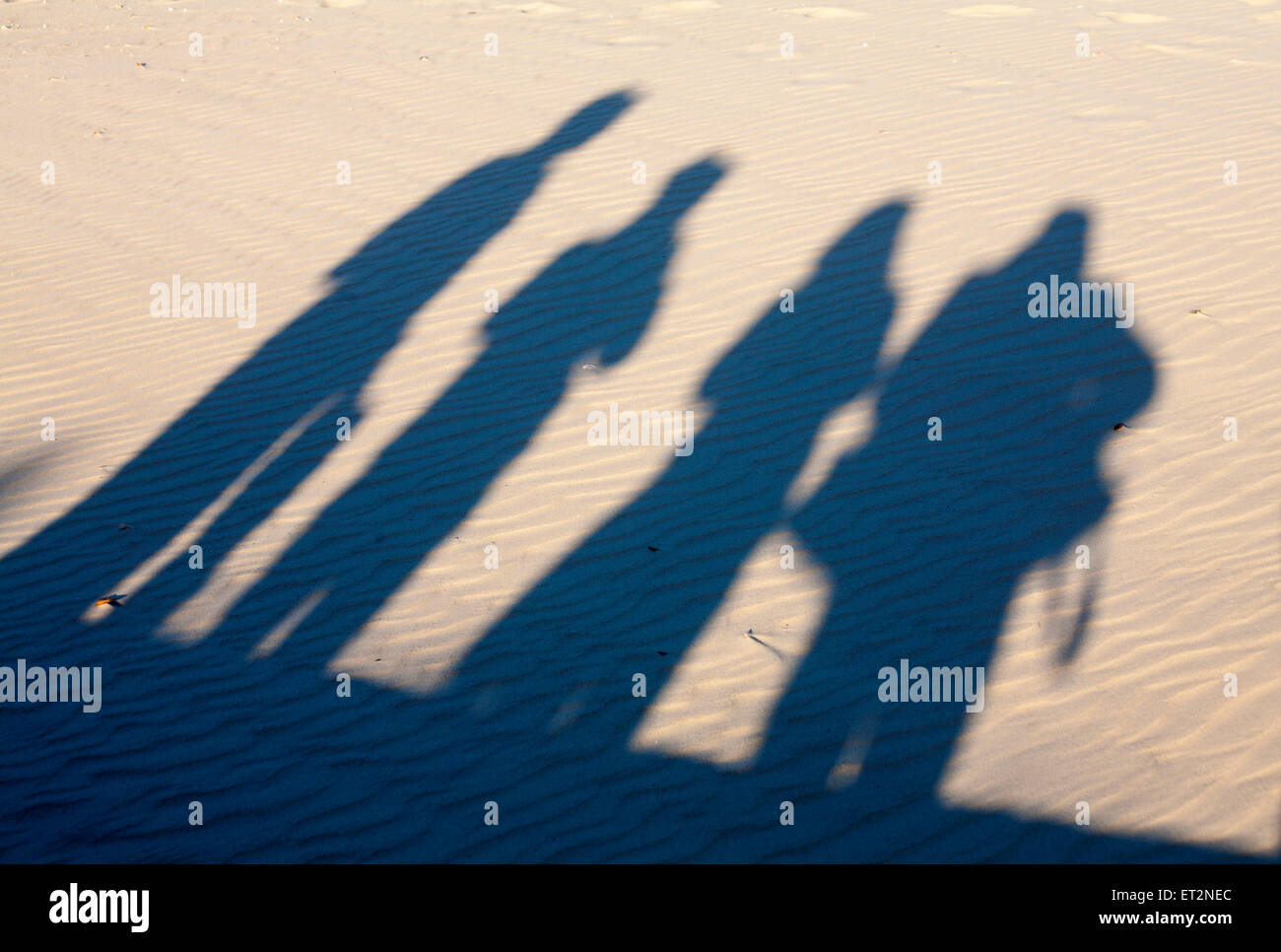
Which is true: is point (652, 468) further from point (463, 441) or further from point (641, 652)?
point (641, 652)

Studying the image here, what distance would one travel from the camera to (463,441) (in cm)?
632

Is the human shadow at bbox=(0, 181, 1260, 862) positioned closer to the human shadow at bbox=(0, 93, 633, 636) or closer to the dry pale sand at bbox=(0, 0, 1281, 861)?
the dry pale sand at bbox=(0, 0, 1281, 861)

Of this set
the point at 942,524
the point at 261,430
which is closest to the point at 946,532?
the point at 942,524

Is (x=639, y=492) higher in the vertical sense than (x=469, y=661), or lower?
higher

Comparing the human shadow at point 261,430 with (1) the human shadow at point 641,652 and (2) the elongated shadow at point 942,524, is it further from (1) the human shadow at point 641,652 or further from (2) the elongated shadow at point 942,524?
(2) the elongated shadow at point 942,524

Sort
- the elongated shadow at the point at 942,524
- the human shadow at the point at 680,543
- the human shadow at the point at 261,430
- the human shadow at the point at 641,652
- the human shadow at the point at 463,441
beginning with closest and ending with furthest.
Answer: the human shadow at the point at 641,652 → the elongated shadow at the point at 942,524 → the human shadow at the point at 680,543 → the human shadow at the point at 463,441 → the human shadow at the point at 261,430

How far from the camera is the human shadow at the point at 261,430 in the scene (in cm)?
542

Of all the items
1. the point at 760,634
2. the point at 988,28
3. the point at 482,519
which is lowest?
the point at 760,634

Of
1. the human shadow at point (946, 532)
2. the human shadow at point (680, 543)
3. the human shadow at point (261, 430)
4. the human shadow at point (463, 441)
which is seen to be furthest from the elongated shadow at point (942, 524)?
the human shadow at point (261, 430)

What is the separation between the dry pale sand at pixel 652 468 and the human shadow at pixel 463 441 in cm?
3
